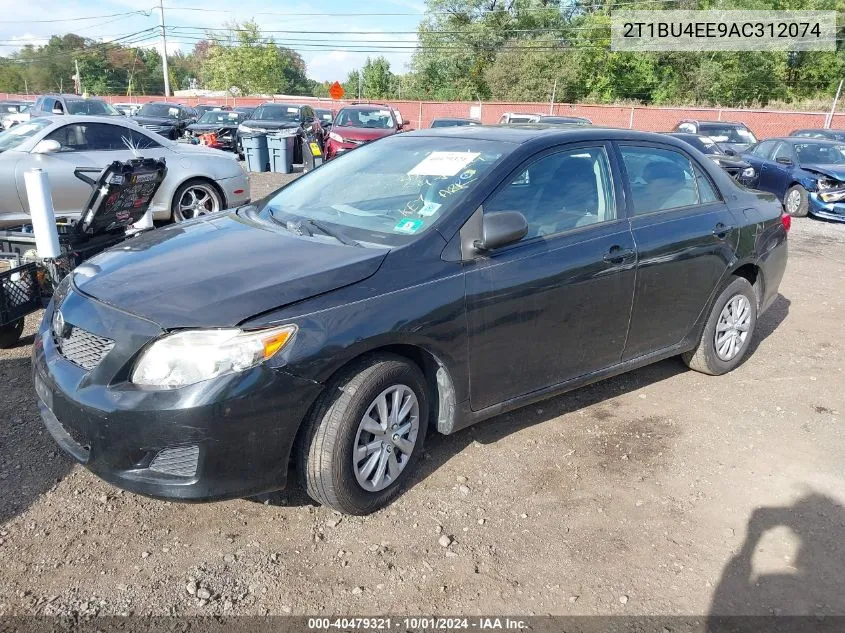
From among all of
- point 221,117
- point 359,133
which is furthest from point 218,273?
point 221,117

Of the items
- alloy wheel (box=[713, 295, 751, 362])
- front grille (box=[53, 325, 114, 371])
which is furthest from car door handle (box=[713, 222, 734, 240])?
front grille (box=[53, 325, 114, 371])

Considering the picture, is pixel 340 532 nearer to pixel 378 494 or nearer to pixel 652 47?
pixel 378 494

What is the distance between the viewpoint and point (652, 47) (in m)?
43.6

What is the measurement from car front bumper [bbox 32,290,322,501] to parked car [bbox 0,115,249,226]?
5.77 m

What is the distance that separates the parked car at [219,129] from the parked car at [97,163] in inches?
462

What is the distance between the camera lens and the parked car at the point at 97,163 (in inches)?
302

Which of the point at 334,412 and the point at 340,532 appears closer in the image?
the point at 334,412

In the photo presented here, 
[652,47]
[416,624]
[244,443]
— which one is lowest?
[416,624]

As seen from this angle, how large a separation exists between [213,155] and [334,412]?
7183mm

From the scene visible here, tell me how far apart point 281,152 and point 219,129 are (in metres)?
4.91

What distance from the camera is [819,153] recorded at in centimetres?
1287

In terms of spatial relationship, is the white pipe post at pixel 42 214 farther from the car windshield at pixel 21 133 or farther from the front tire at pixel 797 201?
the front tire at pixel 797 201

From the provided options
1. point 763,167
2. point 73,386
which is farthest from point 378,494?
point 763,167

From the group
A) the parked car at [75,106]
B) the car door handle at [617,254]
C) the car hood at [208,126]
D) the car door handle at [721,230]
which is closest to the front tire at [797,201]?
the car door handle at [721,230]
